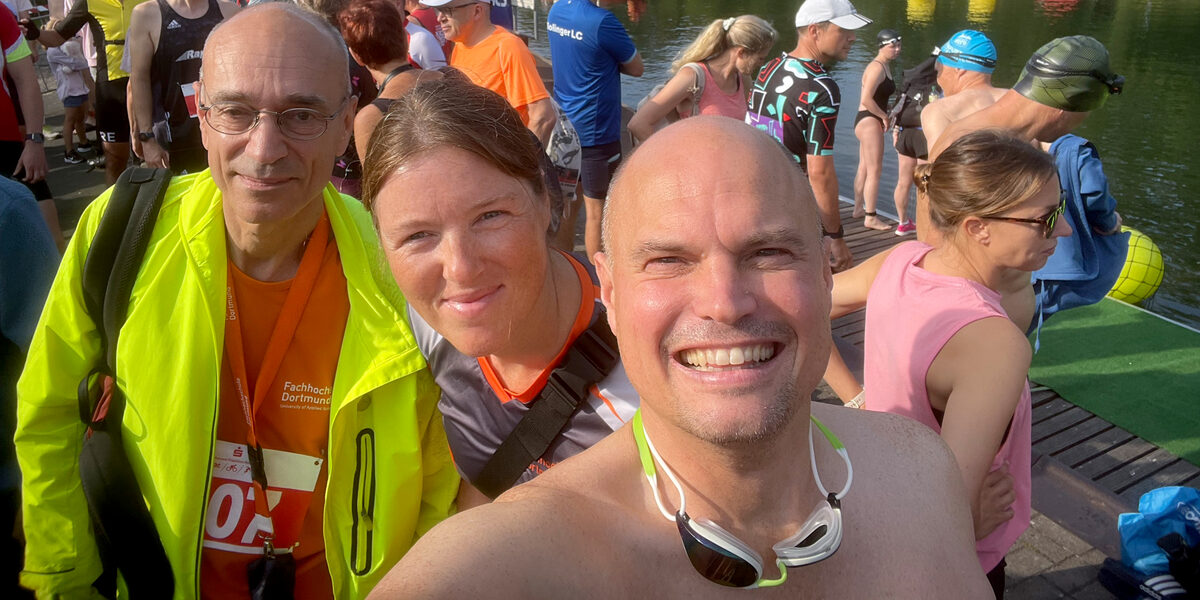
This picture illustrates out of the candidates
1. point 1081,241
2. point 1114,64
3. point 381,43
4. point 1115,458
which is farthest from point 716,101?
point 1114,64

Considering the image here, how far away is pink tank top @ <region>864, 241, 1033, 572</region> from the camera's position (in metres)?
2.24

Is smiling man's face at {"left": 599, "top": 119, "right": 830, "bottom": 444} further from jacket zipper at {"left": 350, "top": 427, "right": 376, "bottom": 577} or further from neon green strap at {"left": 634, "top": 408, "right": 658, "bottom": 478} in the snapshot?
jacket zipper at {"left": 350, "top": 427, "right": 376, "bottom": 577}

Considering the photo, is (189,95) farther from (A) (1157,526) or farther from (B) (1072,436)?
(B) (1072,436)

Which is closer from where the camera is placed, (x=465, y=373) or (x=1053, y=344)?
(x=465, y=373)

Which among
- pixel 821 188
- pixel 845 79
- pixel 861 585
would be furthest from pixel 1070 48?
pixel 845 79

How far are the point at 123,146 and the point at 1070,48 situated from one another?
650 centimetres

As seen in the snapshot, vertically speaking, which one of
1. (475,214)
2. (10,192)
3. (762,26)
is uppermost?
(475,214)

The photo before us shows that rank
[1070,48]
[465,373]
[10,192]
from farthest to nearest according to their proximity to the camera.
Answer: [1070,48] < [10,192] < [465,373]

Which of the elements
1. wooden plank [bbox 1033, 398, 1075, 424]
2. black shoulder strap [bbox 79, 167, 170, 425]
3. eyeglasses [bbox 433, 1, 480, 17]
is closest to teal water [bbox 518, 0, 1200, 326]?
wooden plank [bbox 1033, 398, 1075, 424]

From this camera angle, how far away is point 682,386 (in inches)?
53.4

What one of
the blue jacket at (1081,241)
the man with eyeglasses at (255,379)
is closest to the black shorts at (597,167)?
the blue jacket at (1081,241)

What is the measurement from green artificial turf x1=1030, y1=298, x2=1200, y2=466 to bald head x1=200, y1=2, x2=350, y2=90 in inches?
193

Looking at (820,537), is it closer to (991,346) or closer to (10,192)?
(991,346)

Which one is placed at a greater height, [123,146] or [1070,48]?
[1070,48]
